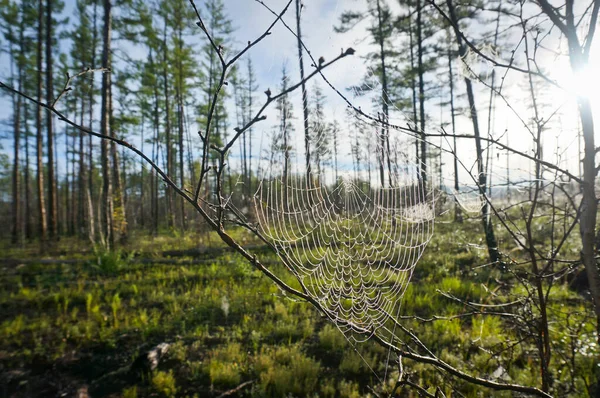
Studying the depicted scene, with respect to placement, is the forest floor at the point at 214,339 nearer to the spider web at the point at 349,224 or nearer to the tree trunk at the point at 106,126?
the spider web at the point at 349,224

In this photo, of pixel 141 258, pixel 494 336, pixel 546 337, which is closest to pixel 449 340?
pixel 494 336

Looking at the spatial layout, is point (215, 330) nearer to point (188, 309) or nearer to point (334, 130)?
point (188, 309)

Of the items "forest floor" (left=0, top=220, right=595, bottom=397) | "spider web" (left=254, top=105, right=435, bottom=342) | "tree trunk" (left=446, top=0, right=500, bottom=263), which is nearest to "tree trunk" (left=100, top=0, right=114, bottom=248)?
"forest floor" (left=0, top=220, right=595, bottom=397)

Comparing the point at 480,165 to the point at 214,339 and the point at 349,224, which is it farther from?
the point at 214,339

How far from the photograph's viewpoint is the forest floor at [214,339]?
3.53m

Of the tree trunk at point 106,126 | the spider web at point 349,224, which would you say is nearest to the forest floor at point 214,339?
the spider web at point 349,224

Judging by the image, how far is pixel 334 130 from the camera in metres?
2.93

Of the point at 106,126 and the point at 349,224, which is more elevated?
the point at 106,126

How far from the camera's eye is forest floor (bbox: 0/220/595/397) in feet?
11.6

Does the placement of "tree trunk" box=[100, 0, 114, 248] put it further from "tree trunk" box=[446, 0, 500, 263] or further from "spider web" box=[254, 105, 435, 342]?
"tree trunk" box=[446, 0, 500, 263]

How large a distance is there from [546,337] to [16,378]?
5553 mm

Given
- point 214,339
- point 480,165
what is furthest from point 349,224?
point 214,339

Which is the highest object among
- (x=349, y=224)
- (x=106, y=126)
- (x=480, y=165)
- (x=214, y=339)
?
(x=106, y=126)

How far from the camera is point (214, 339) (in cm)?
475
